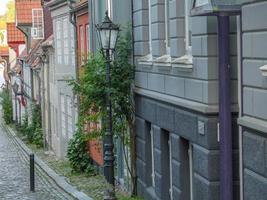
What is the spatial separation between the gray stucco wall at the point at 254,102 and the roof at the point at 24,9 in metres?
35.2

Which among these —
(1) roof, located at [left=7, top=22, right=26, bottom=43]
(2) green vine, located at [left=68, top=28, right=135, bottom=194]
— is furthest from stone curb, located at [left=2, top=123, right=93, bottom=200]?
(1) roof, located at [left=7, top=22, right=26, bottom=43]

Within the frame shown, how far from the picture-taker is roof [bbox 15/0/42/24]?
42156 mm

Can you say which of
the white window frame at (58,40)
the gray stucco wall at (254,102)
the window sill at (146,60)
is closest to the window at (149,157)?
the window sill at (146,60)

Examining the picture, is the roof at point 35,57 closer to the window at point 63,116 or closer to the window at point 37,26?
the window at point 37,26

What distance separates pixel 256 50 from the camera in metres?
7.49

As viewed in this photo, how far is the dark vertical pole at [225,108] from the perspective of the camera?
8.52m

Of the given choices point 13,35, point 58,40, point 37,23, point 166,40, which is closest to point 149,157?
point 166,40

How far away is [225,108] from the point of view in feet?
27.9

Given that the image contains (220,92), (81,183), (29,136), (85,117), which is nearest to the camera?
(220,92)

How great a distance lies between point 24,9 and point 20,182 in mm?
23357

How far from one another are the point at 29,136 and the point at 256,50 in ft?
95.3

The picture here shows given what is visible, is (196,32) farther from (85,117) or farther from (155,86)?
(85,117)

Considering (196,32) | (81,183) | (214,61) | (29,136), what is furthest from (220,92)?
(29,136)

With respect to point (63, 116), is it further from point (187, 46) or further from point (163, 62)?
point (187, 46)
